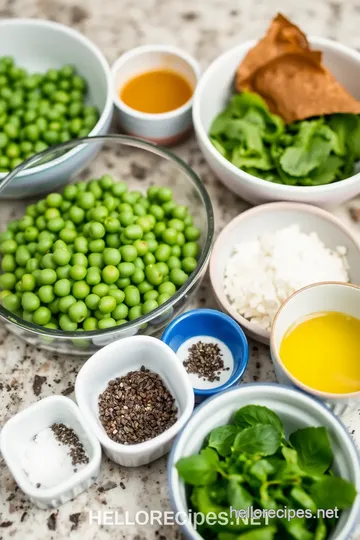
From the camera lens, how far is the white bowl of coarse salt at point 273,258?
1.27 m

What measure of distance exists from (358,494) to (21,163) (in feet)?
3.01

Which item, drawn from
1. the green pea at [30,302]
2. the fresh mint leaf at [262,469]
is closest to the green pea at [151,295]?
the green pea at [30,302]

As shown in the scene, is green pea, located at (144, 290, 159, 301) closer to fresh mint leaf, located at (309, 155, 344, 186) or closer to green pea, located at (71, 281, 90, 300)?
green pea, located at (71, 281, 90, 300)

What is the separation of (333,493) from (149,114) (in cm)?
91

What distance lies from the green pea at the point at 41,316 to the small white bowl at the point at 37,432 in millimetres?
177

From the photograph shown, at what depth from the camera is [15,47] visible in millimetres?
1654

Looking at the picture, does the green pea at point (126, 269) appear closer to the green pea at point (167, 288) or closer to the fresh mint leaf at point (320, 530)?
the green pea at point (167, 288)

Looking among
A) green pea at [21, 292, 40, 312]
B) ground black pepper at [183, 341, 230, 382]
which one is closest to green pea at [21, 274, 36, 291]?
green pea at [21, 292, 40, 312]

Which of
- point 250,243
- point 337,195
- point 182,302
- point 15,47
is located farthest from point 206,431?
point 15,47

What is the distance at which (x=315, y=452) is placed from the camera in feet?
3.31

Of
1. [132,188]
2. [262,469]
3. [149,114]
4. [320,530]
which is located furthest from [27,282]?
[320,530]

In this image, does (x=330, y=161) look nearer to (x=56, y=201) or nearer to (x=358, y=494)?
(x=56, y=201)

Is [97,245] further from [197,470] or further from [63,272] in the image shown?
[197,470]

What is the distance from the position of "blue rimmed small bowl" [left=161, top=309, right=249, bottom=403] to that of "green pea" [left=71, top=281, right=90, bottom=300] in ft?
0.57
